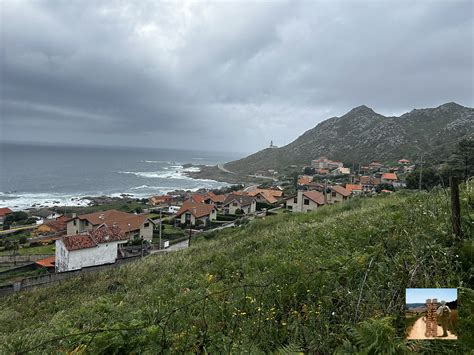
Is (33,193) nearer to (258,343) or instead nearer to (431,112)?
(258,343)

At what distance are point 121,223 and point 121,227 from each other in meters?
1.53

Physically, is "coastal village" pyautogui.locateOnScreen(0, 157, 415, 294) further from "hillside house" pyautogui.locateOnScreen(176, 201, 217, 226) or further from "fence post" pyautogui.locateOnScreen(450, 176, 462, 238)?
"fence post" pyautogui.locateOnScreen(450, 176, 462, 238)

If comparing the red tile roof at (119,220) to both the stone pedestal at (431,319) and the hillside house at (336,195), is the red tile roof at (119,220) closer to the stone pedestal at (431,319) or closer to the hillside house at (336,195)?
the hillside house at (336,195)

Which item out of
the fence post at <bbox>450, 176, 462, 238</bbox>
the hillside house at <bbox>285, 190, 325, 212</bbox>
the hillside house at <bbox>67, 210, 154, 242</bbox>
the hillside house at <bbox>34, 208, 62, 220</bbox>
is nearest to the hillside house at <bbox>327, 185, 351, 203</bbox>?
the hillside house at <bbox>285, 190, 325, 212</bbox>

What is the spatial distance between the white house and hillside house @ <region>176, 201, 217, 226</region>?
1594 centimetres

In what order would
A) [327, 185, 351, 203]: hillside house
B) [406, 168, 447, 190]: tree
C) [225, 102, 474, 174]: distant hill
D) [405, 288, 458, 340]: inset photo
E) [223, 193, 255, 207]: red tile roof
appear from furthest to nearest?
[225, 102, 474, 174]: distant hill
[223, 193, 255, 207]: red tile roof
[327, 185, 351, 203]: hillside house
[406, 168, 447, 190]: tree
[405, 288, 458, 340]: inset photo

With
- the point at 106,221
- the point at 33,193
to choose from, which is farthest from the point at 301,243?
the point at 33,193

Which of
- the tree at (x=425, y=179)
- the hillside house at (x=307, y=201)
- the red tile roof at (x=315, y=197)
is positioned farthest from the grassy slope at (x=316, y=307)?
the red tile roof at (x=315, y=197)

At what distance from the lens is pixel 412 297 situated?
79.7 inches

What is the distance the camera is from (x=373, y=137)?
13088cm

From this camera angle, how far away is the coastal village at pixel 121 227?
28.9 meters

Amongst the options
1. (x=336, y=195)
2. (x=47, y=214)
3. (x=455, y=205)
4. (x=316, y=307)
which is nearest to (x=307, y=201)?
(x=336, y=195)

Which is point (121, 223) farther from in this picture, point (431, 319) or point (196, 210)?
point (431, 319)

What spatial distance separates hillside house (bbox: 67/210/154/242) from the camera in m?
40.3
